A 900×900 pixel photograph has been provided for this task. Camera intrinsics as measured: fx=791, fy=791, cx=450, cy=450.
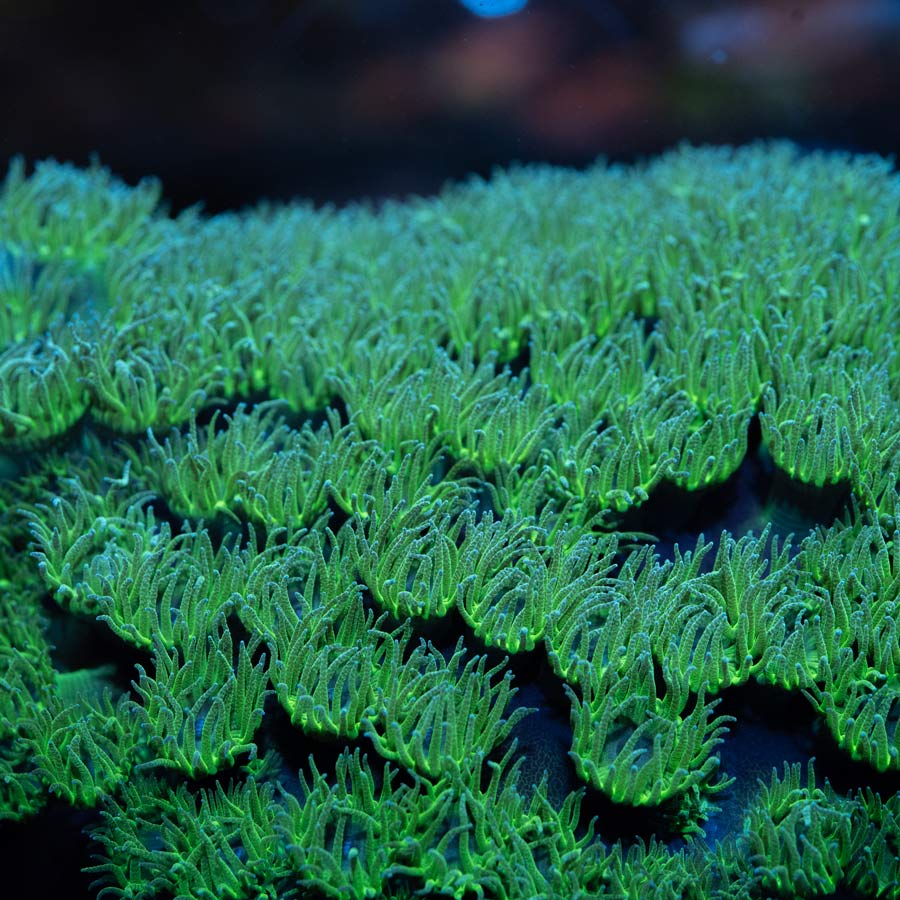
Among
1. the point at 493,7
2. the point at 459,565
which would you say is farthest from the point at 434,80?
the point at 459,565

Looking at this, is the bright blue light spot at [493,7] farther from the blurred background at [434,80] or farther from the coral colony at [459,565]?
the coral colony at [459,565]

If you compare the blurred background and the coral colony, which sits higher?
the blurred background

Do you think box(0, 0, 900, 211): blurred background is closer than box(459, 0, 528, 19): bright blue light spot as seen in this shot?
No

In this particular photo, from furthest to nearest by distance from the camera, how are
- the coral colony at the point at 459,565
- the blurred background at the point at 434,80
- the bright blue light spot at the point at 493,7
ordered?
the blurred background at the point at 434,80 → the bright blue light spot at the point at 493,7 → the coral colony at the point at 459,565

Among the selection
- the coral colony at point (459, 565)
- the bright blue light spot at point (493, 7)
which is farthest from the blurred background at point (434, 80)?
the coral colony at point (459, 565)

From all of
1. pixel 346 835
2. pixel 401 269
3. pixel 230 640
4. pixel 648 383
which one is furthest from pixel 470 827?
pixel 401 269

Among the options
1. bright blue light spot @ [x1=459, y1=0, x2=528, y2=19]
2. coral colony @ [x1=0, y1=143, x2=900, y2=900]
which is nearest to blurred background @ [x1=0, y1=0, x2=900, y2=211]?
bright blue light spot @ [x1=459, y1=0, x2=528, y2=19]

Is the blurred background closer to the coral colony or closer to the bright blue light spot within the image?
the bright blue light spot
